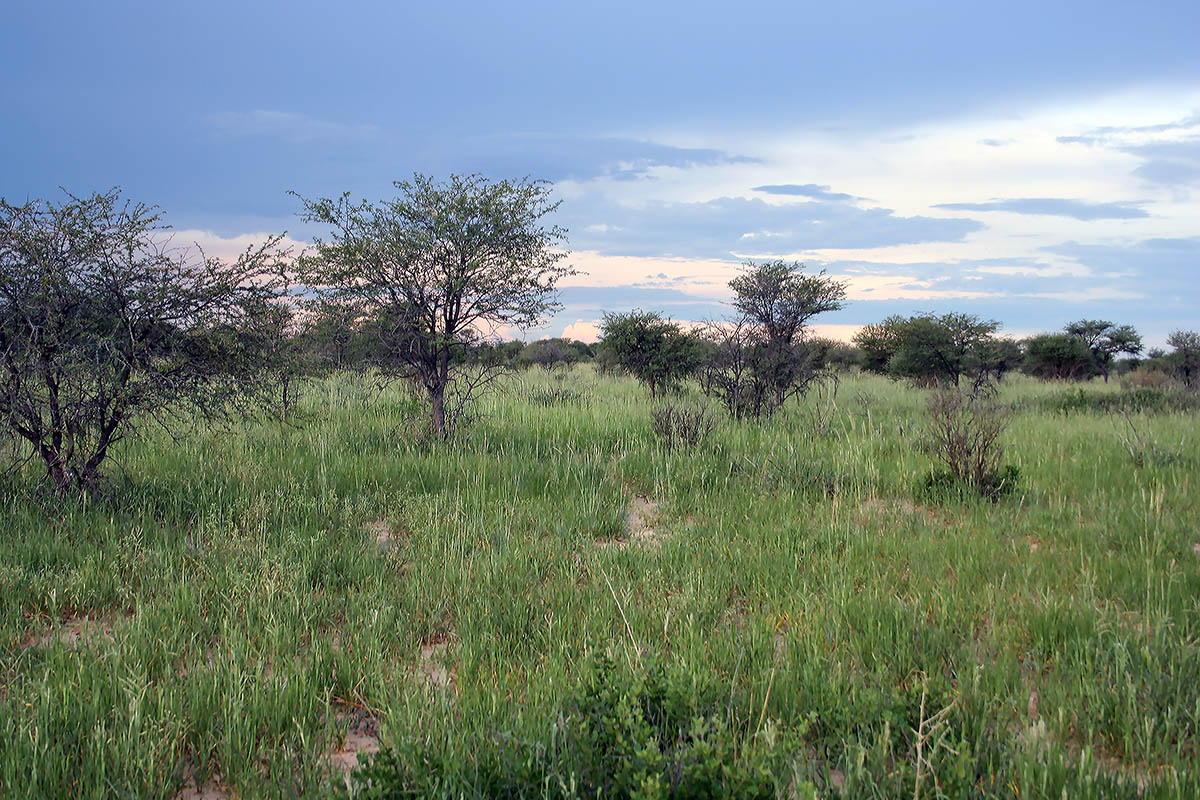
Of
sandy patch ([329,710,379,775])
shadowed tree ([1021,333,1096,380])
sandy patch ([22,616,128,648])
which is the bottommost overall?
sandy patch ([329,710,379,775])

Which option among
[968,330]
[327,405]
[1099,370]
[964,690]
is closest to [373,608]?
[964,690]

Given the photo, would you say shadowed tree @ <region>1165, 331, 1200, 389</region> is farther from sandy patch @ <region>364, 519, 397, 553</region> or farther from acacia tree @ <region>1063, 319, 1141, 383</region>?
sandy patch @ <region>364, 519, 397, 553</region>

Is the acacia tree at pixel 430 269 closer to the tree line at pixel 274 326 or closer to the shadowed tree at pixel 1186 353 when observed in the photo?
the tree line at pixel 274 326

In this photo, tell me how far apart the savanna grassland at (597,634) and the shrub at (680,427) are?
1498 mm

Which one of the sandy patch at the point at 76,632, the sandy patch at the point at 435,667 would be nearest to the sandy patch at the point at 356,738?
the sandy patch at the point at 435,667

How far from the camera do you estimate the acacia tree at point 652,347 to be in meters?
20.7

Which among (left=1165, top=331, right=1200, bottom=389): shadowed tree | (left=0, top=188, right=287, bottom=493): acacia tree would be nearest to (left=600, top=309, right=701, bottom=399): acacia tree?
(left=0, top=188, right=287, bottom=493): acacia tree

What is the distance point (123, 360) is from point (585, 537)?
448 centimetres

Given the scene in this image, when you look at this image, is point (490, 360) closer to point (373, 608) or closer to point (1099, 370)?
point (373, 608)

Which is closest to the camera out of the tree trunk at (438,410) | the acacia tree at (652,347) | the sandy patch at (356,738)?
the sandy patch at (356,738)

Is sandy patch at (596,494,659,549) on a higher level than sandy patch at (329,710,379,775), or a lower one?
higher

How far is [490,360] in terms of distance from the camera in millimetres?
11336

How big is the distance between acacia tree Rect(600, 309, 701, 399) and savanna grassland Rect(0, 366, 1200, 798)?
1324cm

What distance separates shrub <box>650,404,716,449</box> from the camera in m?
9.10
